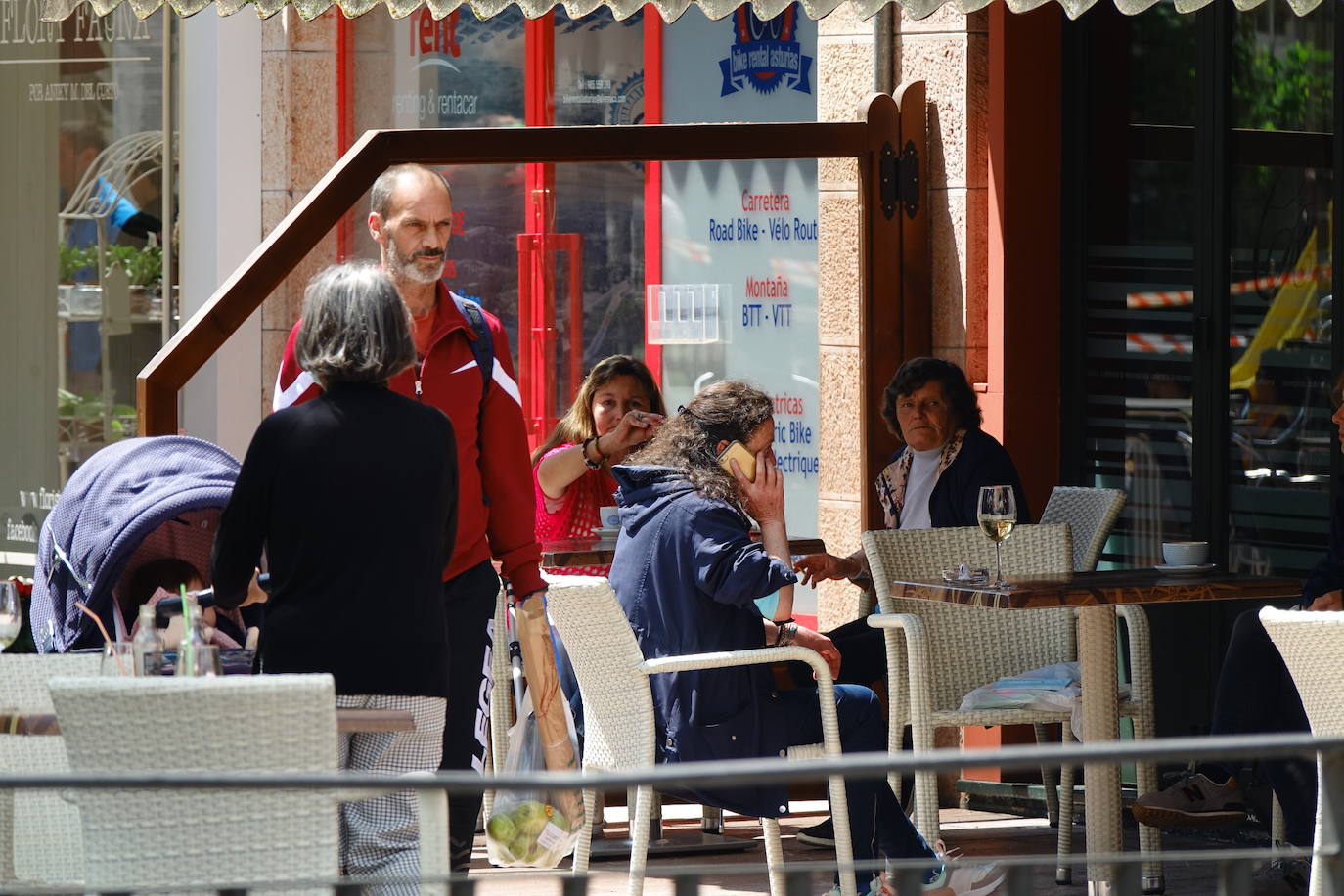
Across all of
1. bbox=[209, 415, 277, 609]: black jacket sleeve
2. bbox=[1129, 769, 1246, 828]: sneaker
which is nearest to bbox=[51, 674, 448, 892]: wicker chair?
bbox=[209, 415, 277, 609]: black jacket sleeve

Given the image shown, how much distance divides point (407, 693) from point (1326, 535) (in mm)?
3667

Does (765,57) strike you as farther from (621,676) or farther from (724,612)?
(621,676)

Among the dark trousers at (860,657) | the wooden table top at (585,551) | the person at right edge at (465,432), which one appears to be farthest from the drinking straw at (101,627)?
the dark trousers at (860,657)

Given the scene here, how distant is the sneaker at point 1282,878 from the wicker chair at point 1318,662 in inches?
61.4

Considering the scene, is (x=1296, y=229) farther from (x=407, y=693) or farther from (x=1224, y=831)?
(x=407, y=693)

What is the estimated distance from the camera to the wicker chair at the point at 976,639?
5957 millimetres

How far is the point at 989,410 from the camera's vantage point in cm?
739

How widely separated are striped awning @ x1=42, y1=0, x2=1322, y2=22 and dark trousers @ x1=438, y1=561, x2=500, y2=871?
1644mm

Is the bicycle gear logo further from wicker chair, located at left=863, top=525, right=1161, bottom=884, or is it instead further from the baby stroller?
the baby stroller

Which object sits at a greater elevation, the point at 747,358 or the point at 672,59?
the point at 672,59

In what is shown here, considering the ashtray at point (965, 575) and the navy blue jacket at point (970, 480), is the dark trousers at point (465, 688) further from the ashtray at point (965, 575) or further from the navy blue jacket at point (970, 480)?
the navy blue jacket at point (970, 480)

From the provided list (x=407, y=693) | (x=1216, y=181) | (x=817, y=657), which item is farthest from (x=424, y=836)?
(x=1216, y=181)

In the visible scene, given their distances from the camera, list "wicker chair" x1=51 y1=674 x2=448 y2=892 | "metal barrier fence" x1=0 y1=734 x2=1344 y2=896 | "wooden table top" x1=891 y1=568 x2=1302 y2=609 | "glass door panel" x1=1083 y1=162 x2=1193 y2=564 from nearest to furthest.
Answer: "metal barrier fence" x1=0 y1=734 x2=1344 y2=896
"wicker chair" x1=51 y1=674 x2=448 y2=892
"wooden table top" x1=891 y1=568 x2=1302 y2=609
"glass door panel" x1=1083 y1=162 x2=1193 y2=564

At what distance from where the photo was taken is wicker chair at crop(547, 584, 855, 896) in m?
5.15
